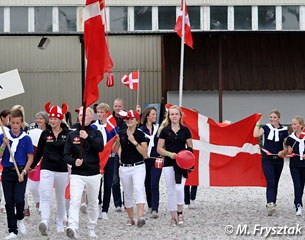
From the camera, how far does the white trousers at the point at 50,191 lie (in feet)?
32.6

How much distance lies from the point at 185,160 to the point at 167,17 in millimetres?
15294

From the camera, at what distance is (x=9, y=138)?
32.9 ft

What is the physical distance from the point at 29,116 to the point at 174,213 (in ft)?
66.1

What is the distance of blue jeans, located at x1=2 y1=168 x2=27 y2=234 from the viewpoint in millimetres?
9883

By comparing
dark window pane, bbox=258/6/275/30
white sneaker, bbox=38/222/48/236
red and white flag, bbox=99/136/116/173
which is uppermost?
dark window pane, bbox=258/6/275/30

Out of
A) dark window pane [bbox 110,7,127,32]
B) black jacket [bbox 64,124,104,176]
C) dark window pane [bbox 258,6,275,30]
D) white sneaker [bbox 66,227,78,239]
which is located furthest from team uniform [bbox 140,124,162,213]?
dark window pane [bbox 258,6,275,30]

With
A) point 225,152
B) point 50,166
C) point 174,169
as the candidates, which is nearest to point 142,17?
point 225,152

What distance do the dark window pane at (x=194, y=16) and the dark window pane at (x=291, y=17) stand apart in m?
2.94

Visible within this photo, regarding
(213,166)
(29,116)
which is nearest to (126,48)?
(29,116)

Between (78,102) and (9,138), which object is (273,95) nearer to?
(78,102)

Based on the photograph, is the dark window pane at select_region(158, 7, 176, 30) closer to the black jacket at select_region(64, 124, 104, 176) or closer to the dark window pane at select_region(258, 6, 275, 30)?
the dark window pane at select_region(258, 6, 275, 30)

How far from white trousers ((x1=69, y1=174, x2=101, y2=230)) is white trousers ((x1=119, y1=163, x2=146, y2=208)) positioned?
1090mm

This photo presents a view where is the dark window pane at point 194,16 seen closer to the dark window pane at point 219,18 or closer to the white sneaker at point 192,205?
the dark window pane at point 219,18

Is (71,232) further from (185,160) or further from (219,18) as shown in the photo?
(219,18)
